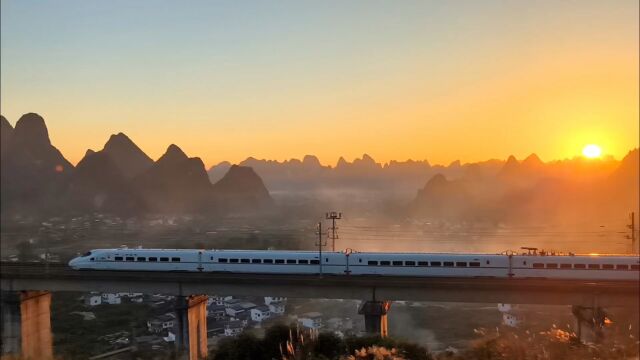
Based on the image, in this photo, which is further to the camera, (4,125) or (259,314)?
(4,125)

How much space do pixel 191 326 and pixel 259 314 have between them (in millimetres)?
26029

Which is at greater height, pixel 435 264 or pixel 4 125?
pixel 4 125

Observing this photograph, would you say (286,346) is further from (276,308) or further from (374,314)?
(276,308)

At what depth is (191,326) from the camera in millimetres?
32156

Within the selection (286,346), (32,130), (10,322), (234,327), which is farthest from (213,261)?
(32,130)

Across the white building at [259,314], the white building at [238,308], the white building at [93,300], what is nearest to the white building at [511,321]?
the white building at [259,314]

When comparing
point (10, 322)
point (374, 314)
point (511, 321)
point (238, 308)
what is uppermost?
point (374, 314)

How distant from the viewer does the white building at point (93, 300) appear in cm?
6341

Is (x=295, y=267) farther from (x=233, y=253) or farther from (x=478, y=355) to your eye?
(x=478, y=355)

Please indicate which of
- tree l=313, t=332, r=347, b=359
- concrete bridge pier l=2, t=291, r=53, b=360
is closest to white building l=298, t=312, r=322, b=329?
concrete bridge pier l=2, t=291, r=53, b=360

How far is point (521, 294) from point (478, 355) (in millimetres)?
15906

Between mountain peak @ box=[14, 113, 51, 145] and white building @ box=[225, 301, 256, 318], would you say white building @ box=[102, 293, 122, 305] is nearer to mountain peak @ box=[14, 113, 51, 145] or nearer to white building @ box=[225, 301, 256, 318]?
white building @ box=[225, 301, 256, 318]

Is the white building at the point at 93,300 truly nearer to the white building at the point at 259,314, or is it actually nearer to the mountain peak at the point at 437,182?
the white building at the point at 259,314

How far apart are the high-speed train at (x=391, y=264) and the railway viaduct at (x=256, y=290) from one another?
0.94 meters
